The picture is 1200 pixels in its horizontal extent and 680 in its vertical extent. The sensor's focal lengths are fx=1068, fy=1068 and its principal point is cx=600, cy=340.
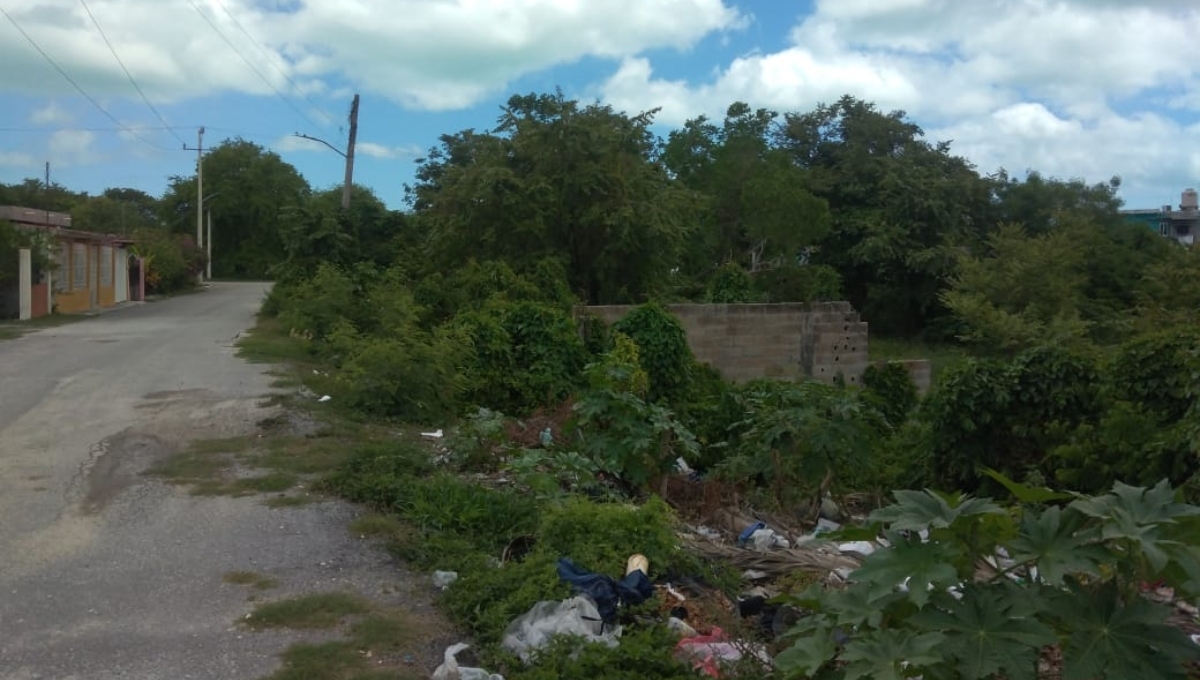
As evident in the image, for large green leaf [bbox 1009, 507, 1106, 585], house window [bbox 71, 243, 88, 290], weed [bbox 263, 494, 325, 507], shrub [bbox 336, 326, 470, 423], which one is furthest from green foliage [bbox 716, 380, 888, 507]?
house window [bbox 71, 243, 88, 290]

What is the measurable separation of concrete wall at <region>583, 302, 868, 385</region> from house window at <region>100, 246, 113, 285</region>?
24.6m

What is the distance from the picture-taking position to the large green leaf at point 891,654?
3.25m

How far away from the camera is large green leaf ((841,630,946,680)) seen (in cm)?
325

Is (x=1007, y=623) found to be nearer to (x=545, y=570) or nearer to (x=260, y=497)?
(x=545, y=570)

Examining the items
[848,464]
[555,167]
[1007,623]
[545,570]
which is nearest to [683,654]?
[545,570]

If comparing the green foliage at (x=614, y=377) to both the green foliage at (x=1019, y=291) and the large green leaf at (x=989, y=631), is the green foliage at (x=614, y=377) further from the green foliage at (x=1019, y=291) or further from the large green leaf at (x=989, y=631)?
the green foliage at (x=1019, y=291)

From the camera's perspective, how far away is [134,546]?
266 inches

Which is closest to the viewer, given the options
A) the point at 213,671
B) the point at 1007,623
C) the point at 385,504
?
the point at 1007,623

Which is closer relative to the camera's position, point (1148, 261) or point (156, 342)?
point (156, 342)

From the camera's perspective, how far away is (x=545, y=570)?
5512mm

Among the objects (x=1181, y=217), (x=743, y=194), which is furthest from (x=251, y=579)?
(x=1181, y=217)

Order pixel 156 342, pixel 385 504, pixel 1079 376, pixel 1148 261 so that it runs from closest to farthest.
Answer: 1. pixel 385 504
2. pixel 1079 376
3. pixel 156 342
4. pixel 1148 261

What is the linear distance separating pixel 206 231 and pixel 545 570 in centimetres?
6884

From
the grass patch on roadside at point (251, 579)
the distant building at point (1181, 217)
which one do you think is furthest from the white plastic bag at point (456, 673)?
the distant building at point (1181, 217)
